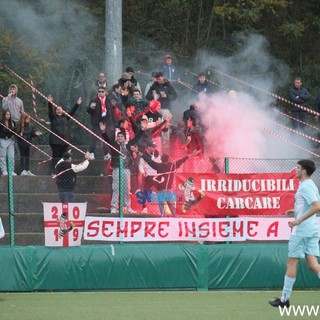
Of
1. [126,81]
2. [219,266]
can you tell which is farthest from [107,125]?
[219,266]

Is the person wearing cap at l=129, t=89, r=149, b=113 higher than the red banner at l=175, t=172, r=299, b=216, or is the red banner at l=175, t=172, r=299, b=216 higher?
the person wearing cap at l=129, t=89, r=149, b=113

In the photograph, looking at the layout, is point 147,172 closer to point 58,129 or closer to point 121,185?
point 121,185

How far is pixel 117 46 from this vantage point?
27.7 m

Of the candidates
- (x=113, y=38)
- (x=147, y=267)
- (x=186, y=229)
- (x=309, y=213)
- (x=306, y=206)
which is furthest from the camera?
(x=113, y=38)

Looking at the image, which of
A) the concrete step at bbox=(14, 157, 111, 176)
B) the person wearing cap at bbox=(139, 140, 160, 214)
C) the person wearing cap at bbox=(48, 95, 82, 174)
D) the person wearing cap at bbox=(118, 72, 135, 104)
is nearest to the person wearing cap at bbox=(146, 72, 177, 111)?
the person wearing cap at bbox=(118, 72, 135, 104)

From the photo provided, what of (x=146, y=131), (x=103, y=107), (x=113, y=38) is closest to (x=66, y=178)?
(x=146, y=131)

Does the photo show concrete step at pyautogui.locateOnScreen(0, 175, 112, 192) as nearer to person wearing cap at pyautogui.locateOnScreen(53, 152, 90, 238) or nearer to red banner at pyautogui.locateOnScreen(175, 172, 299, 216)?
person wearing cap at pyautogui.locateOnScreen(53, 152, 90, 238)

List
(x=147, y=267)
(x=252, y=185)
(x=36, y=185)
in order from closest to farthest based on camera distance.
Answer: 1. (x=147, y=267)
2. (x=252, y=185)
3. (x=36, y=185)

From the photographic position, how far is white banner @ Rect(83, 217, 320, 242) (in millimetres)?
20578

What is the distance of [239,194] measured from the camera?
2117 centimetres

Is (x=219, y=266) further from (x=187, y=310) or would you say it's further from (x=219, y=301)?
(x=187, y=310)

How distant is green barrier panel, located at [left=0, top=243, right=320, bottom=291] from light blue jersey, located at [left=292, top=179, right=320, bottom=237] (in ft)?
14.7

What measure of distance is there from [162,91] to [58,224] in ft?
22.7

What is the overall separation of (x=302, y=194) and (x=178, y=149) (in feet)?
29.6
